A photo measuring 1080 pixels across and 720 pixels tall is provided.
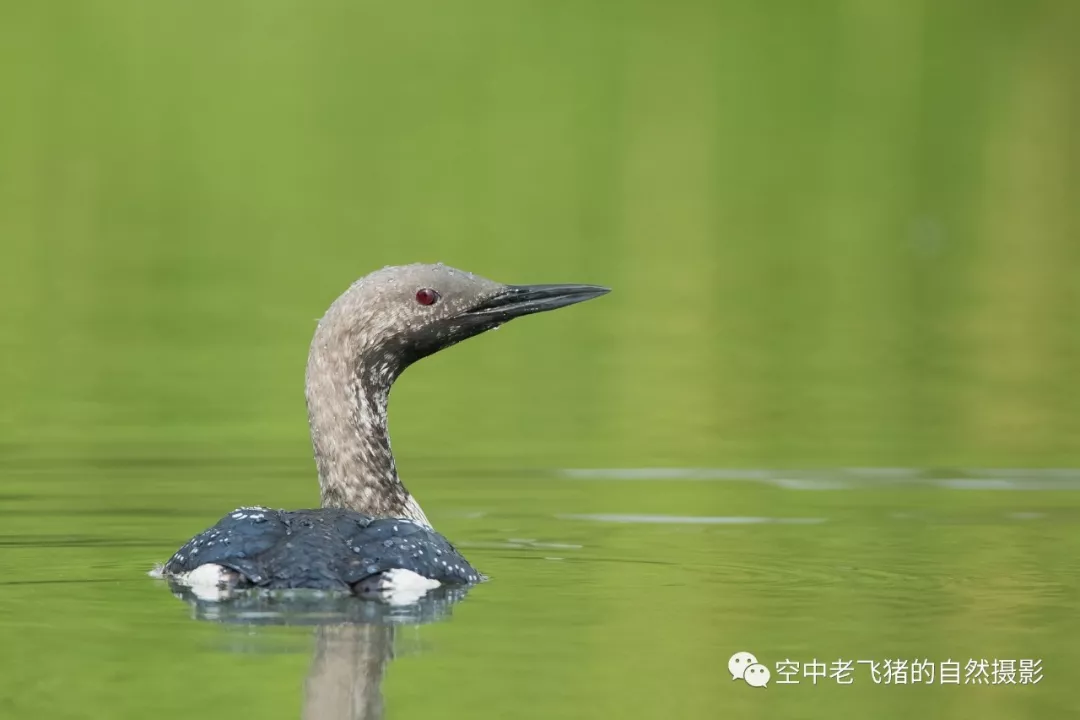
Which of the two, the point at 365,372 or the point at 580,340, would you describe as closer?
the point at 365,372

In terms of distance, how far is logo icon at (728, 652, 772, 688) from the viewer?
4953 mm

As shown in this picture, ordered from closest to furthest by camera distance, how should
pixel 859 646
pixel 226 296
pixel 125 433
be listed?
pixel 859 646, pixel 125 433, pixel 226 296

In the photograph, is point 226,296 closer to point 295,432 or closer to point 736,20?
point 295,432

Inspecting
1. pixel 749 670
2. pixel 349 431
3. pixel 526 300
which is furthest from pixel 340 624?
pixel 526 300

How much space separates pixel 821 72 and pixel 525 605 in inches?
688

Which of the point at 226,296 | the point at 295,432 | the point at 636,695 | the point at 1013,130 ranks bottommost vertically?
the point at 636,695

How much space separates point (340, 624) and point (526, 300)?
1.71m

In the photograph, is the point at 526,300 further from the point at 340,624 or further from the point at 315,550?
the point at 340,624

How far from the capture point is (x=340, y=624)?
5.28 metres

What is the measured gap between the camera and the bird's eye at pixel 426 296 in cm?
655

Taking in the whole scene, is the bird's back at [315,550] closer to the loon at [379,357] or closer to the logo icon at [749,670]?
the loon at [379,357]

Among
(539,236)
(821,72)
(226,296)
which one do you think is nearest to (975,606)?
(226,296)

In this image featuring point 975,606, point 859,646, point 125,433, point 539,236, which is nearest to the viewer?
point 859,646

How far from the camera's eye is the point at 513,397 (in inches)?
391
